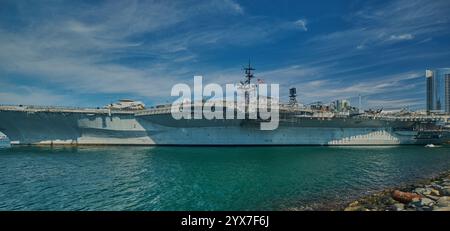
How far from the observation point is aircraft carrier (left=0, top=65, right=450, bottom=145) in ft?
89.3

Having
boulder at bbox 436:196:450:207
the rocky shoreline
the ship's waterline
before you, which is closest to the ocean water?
the rocky shoreline

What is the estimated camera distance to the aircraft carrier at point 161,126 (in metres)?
27.2

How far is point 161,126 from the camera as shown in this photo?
28641 mm

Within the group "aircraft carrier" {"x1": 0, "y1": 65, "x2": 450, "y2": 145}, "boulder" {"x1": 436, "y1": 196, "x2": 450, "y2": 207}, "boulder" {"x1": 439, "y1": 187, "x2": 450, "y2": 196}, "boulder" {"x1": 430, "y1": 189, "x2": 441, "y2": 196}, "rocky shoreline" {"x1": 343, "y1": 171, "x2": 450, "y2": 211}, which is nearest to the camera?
"boulder" {"x1": 436, "y1": 196, "x2": 450, "y2": 207}

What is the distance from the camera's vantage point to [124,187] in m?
10.4

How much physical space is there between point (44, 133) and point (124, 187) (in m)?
26.3

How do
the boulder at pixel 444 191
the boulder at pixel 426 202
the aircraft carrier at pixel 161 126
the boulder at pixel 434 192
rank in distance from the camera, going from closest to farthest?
the boulder at pixel 426 202 → the boulder at pixel 444 191 → the boulder at pixel 434 192 → the aircraft carrier at pixel 161 126

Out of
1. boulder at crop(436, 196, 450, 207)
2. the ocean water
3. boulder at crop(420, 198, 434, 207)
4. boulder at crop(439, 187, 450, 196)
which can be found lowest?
the ocean water

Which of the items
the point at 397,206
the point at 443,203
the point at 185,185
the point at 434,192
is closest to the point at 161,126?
the point at 185,185

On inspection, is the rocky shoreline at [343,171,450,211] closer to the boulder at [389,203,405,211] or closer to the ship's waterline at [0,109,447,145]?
the boulder at [389,203,405,211]

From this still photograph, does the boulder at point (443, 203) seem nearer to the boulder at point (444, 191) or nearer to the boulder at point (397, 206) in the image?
the boulder at point (397, 206)

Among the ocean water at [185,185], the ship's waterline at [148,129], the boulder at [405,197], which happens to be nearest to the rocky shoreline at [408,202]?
the boulder at [405,197]
